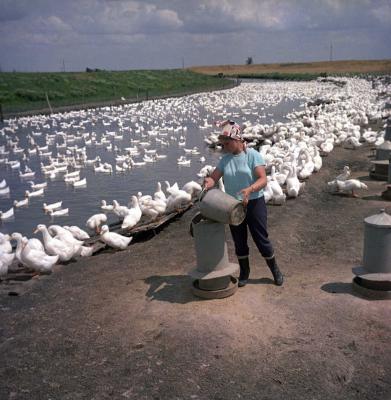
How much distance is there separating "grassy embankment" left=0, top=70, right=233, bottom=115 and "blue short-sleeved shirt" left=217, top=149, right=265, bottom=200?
1260 inches

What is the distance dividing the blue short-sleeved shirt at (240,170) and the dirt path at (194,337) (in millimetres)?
1248

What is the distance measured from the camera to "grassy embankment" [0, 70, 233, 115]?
41.7 metres

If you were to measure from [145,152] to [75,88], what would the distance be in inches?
1286

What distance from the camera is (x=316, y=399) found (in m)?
4.19

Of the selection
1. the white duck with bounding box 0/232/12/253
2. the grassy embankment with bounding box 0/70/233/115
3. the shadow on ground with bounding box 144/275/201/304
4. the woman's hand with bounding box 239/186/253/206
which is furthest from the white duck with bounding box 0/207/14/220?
the grassy embankment with bounding box 0/70/233/115

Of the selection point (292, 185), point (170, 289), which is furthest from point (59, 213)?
point (170, 289)

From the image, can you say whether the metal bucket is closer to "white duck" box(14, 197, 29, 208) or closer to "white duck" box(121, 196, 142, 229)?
"white duck" box(121, 196, 142, 229)

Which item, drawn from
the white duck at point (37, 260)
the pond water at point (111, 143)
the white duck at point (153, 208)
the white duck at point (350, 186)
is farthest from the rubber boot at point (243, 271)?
the pond water at point (111, 143)

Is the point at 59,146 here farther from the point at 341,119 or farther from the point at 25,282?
the point at 25,282

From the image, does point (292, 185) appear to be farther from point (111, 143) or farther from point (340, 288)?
point (111, 143)

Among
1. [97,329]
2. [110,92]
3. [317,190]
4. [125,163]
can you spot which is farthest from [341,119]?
[110,92]

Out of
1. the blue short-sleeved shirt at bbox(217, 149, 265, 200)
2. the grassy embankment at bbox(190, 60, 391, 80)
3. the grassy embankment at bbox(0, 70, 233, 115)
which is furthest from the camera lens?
the grassy embankment at bbox(190, 60, 391, 80)

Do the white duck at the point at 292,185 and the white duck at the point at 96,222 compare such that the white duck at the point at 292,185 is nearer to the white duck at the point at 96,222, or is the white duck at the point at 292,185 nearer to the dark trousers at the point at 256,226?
the white duck at the point at 96,222

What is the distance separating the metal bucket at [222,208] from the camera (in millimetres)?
5320
